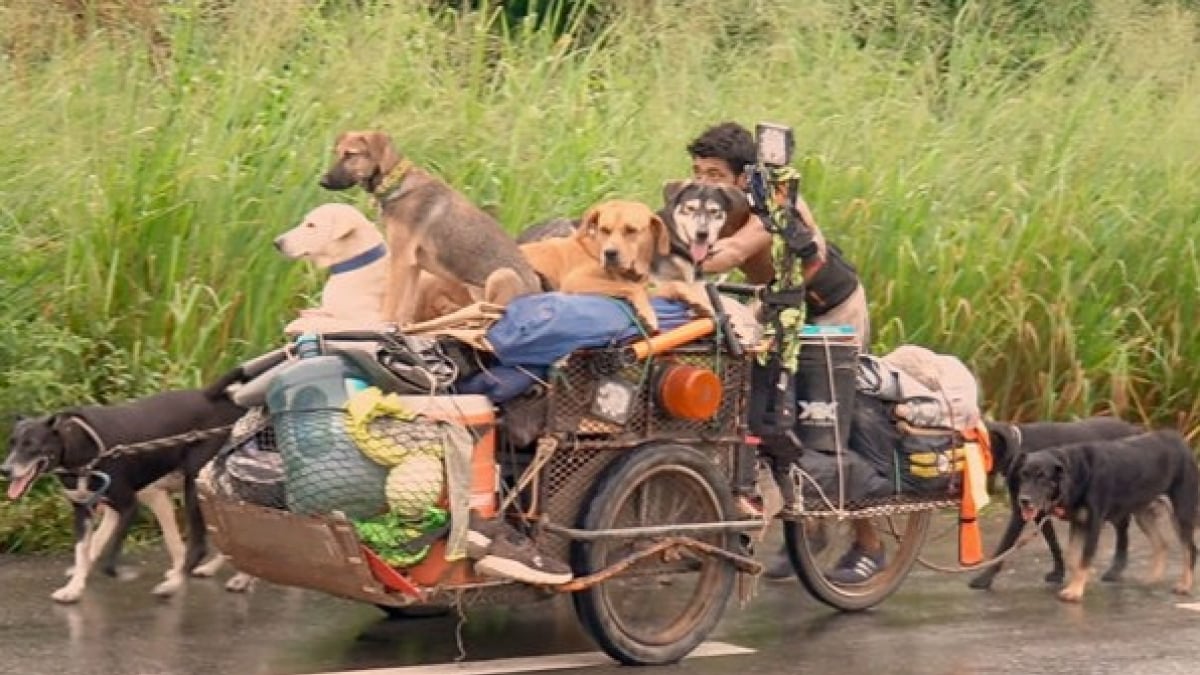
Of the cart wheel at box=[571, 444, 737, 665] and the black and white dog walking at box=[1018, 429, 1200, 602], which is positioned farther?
the black and white dog walking at box=[1018, 429, 1200, 602]

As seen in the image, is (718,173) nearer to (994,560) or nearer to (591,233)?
(591,233)

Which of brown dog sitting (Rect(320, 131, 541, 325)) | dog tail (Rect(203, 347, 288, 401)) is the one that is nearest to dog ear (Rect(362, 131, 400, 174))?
brown dog sitting (Rect(320, 131, 541, 325))

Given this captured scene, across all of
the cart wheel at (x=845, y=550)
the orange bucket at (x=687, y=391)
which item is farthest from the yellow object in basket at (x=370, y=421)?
the cart wheel at (x=845, y=550)

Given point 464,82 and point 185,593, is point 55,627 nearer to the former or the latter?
point 185,593

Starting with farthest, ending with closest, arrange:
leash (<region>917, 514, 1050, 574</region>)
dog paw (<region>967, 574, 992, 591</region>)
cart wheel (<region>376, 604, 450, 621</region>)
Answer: dog paw (<region>967, 574, 992, 591</region>)
leash (<region>917, 514, 1050, 574</region>)
cart wheel (<region>376, 604, 450, 621</region>)

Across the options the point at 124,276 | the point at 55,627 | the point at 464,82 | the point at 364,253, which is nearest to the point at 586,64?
the point at 464,82

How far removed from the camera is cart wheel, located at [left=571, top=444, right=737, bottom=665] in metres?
7.21

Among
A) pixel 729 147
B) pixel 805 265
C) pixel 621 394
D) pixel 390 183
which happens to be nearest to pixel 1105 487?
pixel 805 265

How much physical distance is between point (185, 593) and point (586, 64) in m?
5.08

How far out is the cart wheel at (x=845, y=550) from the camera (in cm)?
831

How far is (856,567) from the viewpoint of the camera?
28.2ft

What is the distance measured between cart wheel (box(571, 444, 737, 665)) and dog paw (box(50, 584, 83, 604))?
2.01 meters

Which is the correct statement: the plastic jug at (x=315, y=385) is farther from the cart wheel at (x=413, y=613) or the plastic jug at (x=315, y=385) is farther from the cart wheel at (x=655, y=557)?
the cart wheel at (x=413, y=613)

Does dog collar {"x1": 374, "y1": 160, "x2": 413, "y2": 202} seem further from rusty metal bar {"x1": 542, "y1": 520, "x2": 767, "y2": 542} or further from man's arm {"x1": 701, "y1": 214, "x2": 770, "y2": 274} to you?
rusty metal bar {"x1": 542, "y1": 520, "x2": 767, "y2": 542}
